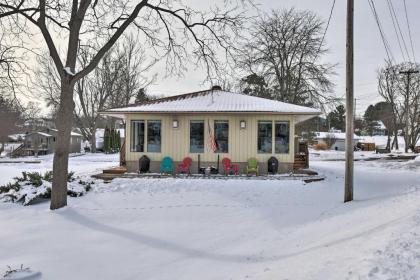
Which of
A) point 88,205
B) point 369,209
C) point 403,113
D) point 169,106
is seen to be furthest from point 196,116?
point 403,113

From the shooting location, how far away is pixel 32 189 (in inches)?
439

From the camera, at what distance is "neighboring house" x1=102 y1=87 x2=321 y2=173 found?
50.3 ft

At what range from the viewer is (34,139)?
39531 millimetres

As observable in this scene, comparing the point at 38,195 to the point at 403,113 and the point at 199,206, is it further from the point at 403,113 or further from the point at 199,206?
the point at 403,113

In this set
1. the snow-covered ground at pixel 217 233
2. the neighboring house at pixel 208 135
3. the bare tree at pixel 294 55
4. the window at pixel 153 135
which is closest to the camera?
the snow-covered ground at pixel 217 233

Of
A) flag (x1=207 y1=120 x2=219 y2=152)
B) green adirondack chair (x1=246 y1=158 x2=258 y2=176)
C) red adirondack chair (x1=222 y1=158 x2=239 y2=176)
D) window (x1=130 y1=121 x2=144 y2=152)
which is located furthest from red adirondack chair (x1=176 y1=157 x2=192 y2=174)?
green adirondack chair (x1=246 y1=158 x2=258 y2=176)

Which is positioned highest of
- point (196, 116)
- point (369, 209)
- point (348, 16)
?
point (348, 16)

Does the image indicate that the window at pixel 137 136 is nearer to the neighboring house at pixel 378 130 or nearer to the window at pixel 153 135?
the window at pixel 153 135

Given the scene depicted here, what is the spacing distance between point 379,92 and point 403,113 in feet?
12.5

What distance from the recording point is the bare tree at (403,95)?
3928 cm

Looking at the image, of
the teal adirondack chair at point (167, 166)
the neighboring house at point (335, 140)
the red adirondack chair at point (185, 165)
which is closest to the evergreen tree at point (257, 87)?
the red adirondack chair at point (185, 165)

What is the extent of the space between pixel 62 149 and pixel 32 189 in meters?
2.02

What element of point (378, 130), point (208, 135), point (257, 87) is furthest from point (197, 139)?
point (378, 130)

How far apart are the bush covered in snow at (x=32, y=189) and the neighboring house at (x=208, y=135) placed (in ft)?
11.6
